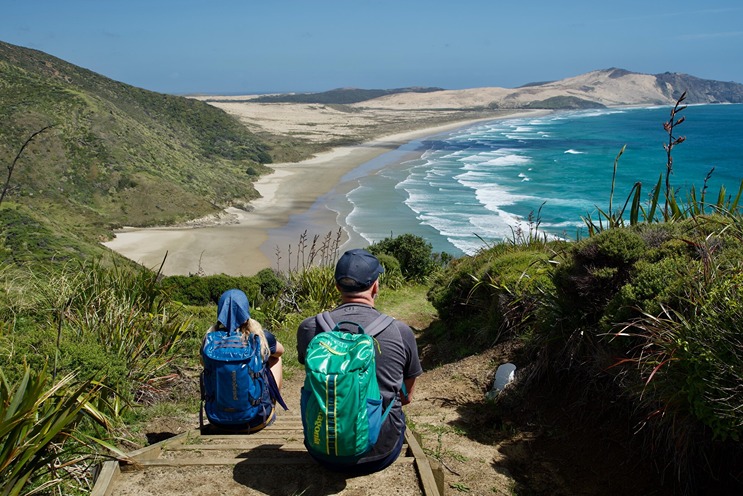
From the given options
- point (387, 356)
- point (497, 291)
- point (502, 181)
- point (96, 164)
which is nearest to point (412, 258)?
point (497, 291)

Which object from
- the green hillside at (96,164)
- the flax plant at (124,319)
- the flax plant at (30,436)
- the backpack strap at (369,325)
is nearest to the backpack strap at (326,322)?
the backpack strap at (369,325)

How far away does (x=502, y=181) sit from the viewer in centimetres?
4000

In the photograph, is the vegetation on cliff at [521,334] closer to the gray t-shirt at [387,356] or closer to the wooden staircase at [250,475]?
the wooden staircase at [250,475]

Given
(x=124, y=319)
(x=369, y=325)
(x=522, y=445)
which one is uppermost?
(x=369, y=325)

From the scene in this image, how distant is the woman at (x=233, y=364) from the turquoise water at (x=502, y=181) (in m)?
5.30

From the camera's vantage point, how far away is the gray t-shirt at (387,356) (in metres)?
3.09

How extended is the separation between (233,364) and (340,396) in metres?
1.24

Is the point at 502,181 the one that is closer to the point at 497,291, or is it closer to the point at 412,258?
the point at 412,258

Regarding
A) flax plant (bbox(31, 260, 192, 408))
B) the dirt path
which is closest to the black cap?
the dirt path

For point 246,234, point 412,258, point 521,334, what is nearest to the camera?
point 521,334

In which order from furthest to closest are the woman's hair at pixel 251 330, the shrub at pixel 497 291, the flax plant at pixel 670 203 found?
1. the shrub at pixel 497 291
2. the flax plant at pixel 670 203
3. the woman's hair at pixel 251 330

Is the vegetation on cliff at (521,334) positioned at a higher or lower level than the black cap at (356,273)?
lower

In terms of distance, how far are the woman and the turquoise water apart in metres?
5.30

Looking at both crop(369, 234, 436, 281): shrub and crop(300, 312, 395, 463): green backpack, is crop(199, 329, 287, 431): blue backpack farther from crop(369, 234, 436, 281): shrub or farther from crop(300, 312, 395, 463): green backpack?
crop(369, 234, 436, 281): shrub
